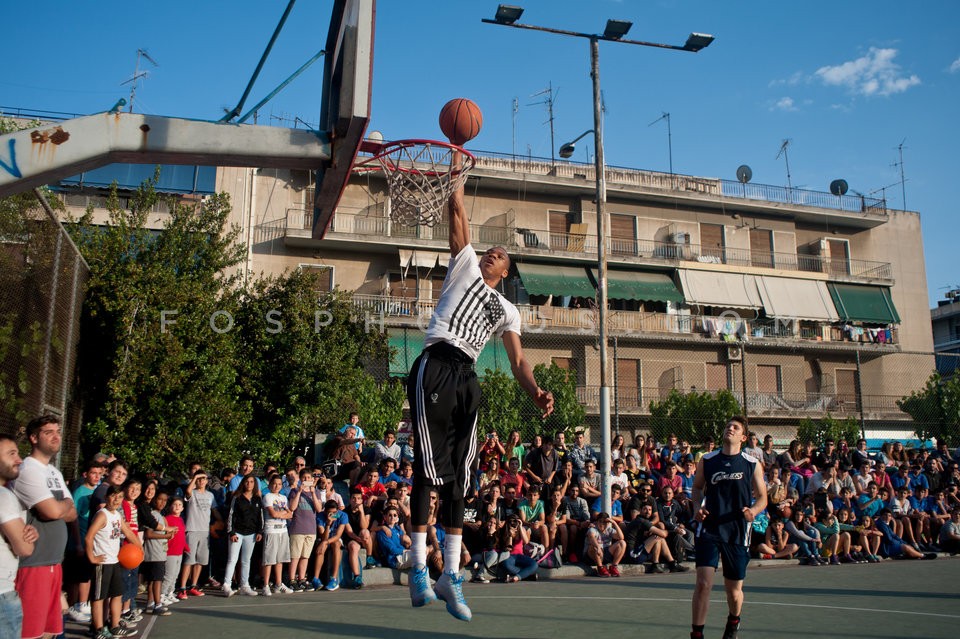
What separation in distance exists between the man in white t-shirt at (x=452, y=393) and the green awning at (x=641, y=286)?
30.0 m

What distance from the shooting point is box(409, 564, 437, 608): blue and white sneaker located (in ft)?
18.0

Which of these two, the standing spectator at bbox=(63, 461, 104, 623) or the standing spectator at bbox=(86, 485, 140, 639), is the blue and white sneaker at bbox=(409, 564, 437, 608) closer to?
the standing spectator at bbox=(86, 485, 140, 639)

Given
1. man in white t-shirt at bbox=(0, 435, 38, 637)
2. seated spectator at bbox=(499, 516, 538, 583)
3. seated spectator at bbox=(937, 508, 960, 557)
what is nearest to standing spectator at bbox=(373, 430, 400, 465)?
seated spectator at bbox=(499, 516, 538, 583)

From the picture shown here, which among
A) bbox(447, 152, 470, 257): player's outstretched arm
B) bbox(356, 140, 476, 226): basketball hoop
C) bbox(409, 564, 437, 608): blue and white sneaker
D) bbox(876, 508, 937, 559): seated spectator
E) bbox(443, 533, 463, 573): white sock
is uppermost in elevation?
bbox(356, 140, 476, 226): basketball hoop

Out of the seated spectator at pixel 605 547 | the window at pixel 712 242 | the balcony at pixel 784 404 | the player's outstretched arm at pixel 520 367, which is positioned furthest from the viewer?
the window at pixel 712 242

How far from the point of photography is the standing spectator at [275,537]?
37.4 ft

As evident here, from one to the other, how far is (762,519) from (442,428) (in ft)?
31.8

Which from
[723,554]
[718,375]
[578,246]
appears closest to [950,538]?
[723,554]

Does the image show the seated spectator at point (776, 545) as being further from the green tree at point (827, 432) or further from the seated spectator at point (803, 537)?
the green tree at point (827, 432)

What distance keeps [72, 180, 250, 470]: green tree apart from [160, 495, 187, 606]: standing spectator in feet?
15.9

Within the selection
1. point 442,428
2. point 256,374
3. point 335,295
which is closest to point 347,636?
point 442,428

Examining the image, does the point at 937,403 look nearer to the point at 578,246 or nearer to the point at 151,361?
the point at 578,246

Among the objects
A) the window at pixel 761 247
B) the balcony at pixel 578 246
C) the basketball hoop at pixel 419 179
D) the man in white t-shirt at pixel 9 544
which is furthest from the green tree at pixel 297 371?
the window at pixel 761 247

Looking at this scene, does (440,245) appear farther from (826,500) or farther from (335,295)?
(826,500)
